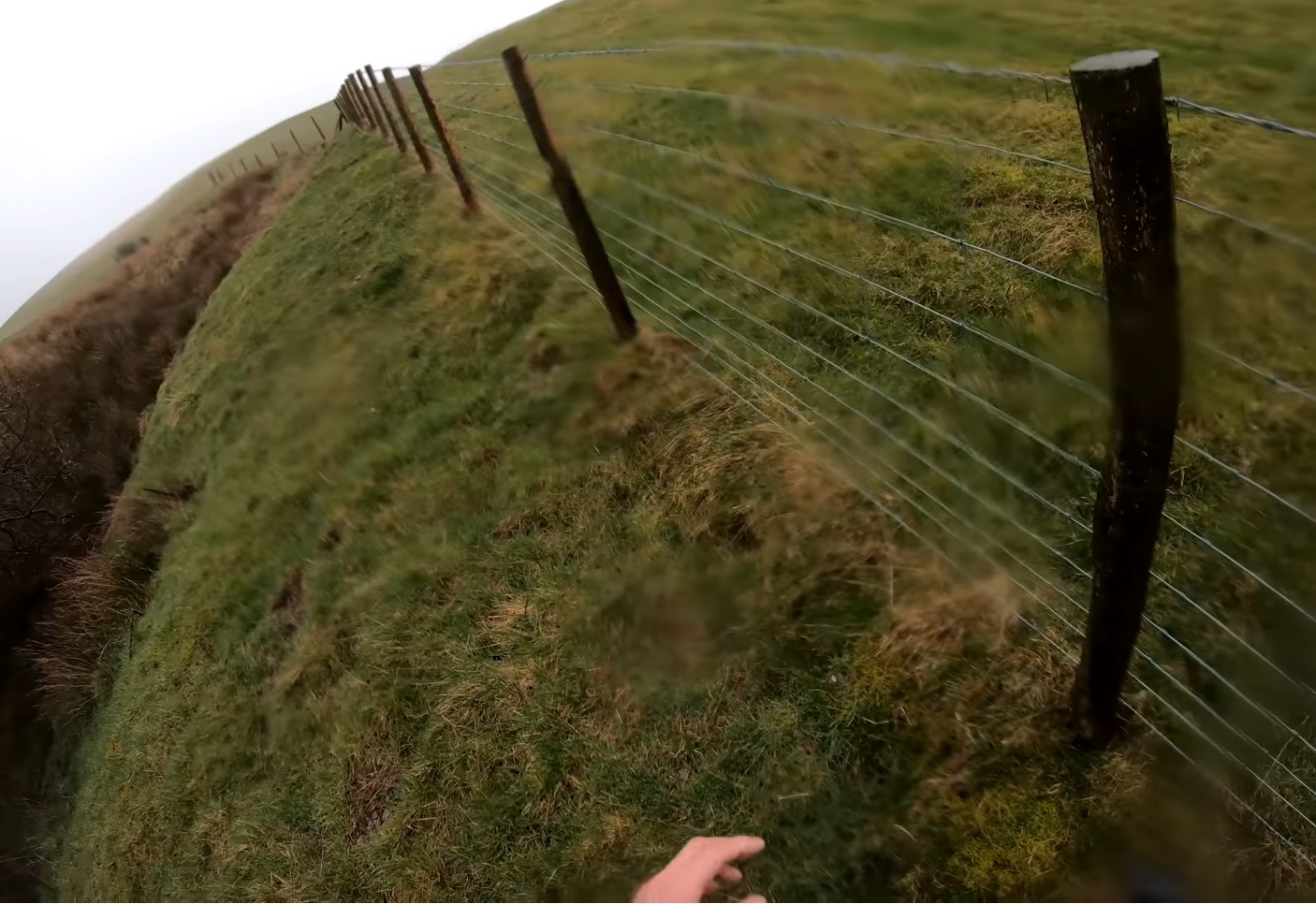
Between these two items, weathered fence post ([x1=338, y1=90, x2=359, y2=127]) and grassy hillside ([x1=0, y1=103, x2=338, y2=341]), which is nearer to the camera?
weathered fence post ([x1=338, y1=90, x2=359, y2=127])

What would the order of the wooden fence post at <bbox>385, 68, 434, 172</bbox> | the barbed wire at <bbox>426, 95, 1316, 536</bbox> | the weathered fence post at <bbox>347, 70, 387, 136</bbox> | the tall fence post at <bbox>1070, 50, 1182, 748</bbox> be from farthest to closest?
the weathered fence post at <bbox>347, 70, 387, 136</bbox> < the wooden fence post at <bbox>385, 68, 434, 172</bbox> < the barbed wire at <bbox>426, 95, 1316, 536</bbox> < the tall fence post at <bbox>1070, 50, 1182, 748</bbox>

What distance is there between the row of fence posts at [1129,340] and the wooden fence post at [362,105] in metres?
15.9

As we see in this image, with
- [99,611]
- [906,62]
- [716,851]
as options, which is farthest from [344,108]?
[716,851]

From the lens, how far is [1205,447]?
11.8 feet

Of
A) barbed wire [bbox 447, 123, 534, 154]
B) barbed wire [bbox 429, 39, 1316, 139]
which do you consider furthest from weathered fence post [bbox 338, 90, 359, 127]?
barbed wire [bbox 429, 39, 1316, 139]

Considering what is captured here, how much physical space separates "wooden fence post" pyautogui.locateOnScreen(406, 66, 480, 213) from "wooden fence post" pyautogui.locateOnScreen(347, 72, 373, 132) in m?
7.34

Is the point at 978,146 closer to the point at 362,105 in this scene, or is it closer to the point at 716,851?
the point at 716,851

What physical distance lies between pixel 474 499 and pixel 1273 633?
4629 mm

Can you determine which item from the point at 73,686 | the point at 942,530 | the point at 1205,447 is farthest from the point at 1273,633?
the point at 73,686

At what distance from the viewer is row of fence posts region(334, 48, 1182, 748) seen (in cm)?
172

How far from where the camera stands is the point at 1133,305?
6.24 ft

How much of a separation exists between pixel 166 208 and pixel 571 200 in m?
54.8

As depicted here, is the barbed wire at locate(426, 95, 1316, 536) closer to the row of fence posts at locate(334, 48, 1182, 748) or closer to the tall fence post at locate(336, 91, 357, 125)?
the row of fence posts at locate(334, 48, 1182, 748)

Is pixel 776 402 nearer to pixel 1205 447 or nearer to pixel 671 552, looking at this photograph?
pixel 671 552
